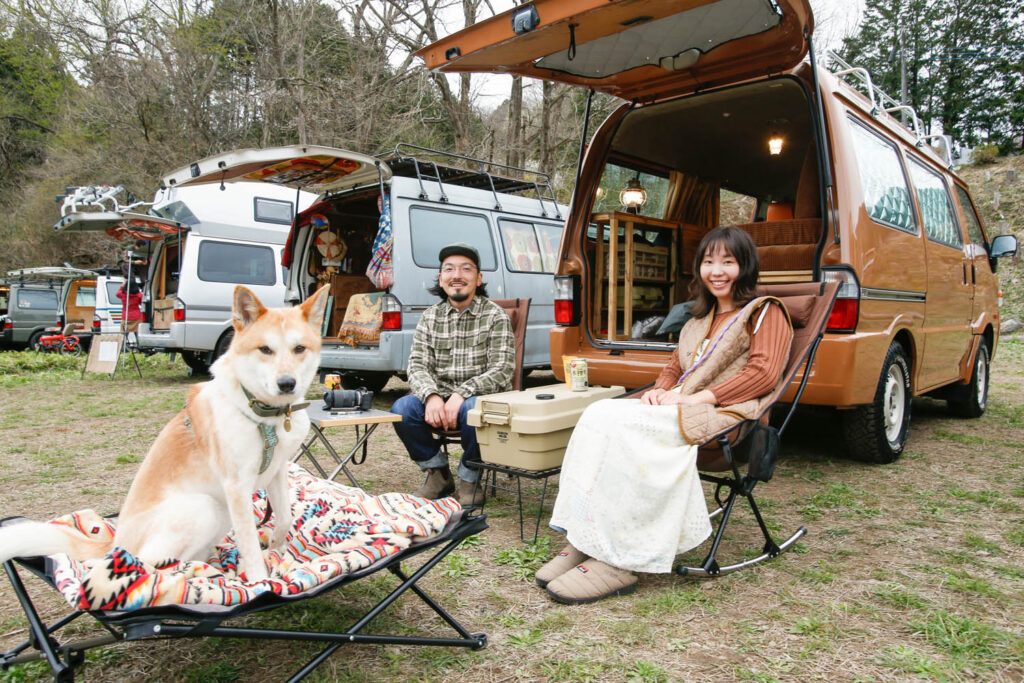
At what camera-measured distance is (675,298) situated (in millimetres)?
5246

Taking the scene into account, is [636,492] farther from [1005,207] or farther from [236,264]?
[1005,207]

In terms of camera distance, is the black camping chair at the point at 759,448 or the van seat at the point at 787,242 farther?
the van seat at the point at 787,242

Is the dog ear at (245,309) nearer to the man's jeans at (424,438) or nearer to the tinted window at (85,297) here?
the man's jeans at (424,438)

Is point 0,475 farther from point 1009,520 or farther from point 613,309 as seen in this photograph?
point 1009,520

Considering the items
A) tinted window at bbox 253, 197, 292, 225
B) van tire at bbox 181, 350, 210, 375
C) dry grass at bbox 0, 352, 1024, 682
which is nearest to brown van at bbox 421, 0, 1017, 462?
dry grass at bbox 0, 352, 1024, 682

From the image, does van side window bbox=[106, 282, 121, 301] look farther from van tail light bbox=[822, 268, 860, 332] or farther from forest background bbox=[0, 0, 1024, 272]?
van tail light bbox=[822, 268, 860, 332]

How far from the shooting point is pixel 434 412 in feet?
10.5

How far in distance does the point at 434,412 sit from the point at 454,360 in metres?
0.42

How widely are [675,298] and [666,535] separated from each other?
3282 millimetres

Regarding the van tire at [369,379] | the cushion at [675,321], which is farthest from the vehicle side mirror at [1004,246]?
the van tire at [369,379]

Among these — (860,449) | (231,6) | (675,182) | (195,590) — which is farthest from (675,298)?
(231,6)

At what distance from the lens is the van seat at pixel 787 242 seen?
12.7ft

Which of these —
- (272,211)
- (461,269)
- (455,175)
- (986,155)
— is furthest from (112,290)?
(986,155)

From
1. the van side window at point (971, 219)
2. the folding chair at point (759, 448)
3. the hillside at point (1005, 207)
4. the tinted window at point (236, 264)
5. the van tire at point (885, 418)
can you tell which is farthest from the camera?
the hillside at point (1005, 207)
